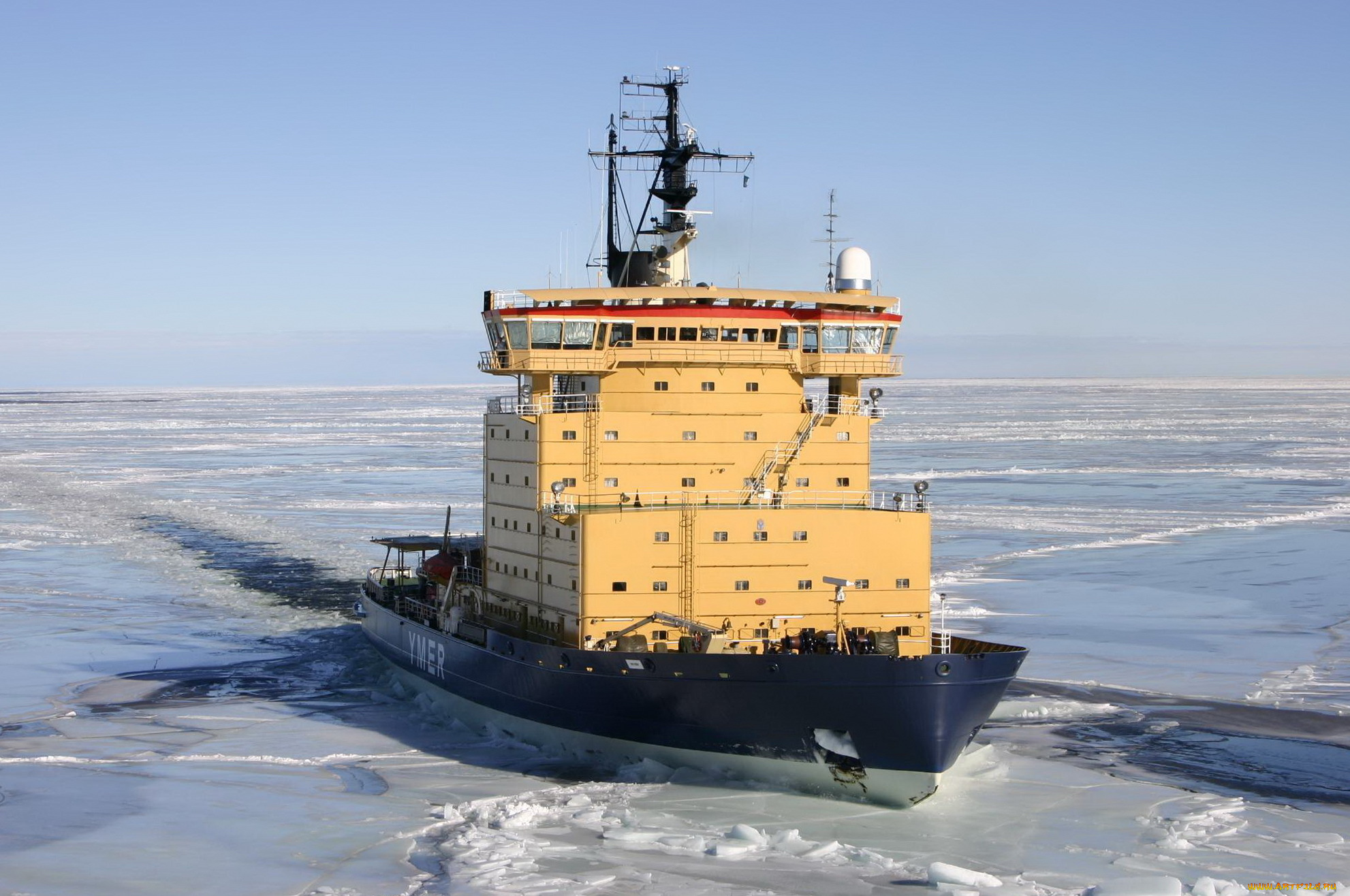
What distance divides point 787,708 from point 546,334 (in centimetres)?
741

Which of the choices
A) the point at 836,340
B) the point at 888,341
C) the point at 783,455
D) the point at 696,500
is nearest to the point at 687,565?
the point at 696,500

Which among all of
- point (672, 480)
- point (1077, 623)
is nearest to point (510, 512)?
point (672, 480)

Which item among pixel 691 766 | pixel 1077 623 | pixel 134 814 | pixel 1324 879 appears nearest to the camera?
pixel 1324 879

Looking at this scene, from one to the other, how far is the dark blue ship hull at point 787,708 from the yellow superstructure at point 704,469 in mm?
897

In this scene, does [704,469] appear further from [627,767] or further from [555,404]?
[627,767]

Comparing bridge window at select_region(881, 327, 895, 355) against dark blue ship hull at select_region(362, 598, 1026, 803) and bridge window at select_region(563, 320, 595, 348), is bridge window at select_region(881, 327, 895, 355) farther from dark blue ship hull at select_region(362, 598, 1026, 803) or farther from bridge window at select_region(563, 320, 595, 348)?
dark blue ship hull at select_region(362, 598, 1026, 803)

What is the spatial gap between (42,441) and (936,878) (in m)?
95.1

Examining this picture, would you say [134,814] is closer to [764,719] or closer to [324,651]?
[764,719]

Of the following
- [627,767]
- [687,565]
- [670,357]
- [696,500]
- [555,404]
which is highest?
[670,357]

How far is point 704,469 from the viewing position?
A: 22.5m

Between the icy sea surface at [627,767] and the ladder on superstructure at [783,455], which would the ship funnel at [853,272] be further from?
the icy sea surface at [627,767]

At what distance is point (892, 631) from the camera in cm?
2188

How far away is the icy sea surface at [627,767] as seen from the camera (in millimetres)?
16703

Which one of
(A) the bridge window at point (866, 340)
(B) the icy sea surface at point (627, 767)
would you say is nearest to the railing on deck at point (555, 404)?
(A) the bridge window at point (866, 340)
